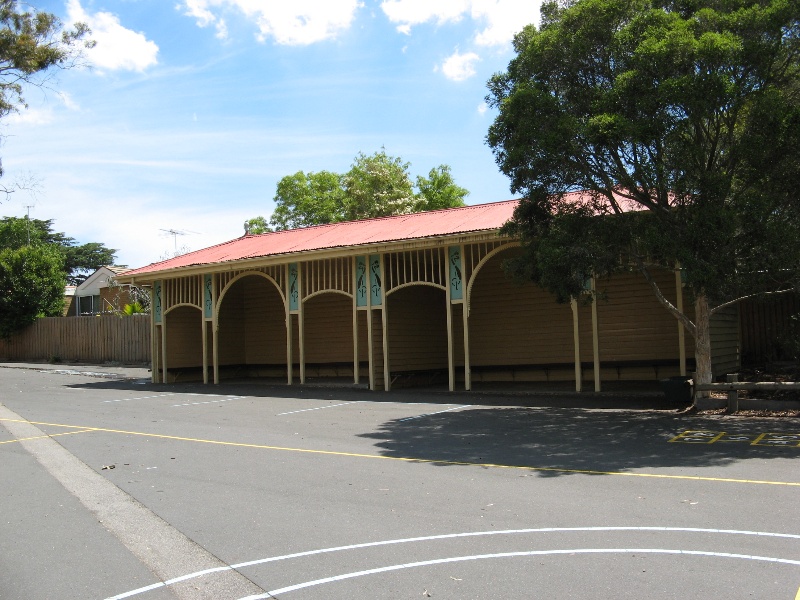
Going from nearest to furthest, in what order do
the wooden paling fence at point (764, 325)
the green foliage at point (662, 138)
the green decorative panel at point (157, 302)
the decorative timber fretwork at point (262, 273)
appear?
the green foliage at point (662, 138)
the wooden paling fence at point (764, 325)
the decorative timber fretwork at point (262, 273)
the green decorative panel at point (157, 302)

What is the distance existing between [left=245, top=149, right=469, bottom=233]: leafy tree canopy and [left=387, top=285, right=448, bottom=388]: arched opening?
20.1 metres

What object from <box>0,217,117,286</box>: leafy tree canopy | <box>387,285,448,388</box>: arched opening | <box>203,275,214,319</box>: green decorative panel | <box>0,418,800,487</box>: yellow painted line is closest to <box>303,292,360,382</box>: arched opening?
<box>387,285,448,388</box>: arched opening

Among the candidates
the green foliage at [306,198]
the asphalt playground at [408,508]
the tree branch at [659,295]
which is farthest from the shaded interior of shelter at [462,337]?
the green foliage at [306,198]

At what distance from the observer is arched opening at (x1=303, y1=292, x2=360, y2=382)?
24.5 m

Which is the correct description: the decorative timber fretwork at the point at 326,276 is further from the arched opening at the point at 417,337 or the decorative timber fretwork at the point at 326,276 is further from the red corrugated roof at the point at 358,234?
the arched opening at the point at 417,337

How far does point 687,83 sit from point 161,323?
19.8m

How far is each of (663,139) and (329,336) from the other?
1518cm

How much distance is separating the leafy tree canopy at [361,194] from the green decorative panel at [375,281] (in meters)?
22.7

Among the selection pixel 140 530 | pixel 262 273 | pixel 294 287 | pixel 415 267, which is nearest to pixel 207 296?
pixel 262 273

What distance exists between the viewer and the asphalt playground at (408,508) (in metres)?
4.98

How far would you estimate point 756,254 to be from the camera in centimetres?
1162

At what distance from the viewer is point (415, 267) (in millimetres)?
20594

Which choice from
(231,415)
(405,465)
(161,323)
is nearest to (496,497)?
(405,465)

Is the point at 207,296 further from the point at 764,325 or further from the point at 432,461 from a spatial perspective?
the point at 764,325
